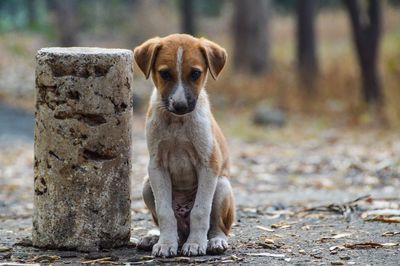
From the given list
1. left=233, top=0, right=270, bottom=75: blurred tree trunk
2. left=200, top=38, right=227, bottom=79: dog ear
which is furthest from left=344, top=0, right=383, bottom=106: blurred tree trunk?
left=200, top=38, right=227, bottom=79: dog ear

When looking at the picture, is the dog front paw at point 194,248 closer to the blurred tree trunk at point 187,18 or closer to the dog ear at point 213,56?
the dog ear at point 213,56

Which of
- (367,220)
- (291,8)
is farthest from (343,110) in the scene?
(291,8)

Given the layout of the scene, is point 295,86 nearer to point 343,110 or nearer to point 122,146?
point 343,110

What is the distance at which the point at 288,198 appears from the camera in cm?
1056

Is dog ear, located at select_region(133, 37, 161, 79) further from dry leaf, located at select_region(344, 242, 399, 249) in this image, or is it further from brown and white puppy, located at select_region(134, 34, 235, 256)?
dry leaf, located at select_region(344, 242, 399, 249)

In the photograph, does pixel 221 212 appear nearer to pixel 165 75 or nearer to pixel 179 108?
pixel 179 108

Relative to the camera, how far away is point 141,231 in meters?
8.04

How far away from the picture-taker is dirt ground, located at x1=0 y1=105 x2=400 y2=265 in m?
6.66

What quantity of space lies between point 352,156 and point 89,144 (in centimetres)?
805

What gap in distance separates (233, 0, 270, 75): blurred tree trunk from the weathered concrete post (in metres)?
19.1

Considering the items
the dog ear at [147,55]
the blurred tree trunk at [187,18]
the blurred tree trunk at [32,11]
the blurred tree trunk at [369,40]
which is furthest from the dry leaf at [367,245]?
the blurred tree trunk at [32,11]

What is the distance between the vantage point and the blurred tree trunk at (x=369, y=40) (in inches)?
723

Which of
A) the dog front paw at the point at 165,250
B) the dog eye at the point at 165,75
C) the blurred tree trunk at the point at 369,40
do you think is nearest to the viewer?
the dog eye at the point at 165,75

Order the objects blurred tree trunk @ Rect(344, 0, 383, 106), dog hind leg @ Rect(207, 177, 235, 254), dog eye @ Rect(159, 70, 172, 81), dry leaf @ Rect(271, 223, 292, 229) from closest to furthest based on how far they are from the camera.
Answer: dog eye @ Rect(159, 70, 172, 81), dog hind leg @ Rect(207, 177, 235, 254), dry leaf @ Rect(271, 223, 292, 229), blurred tree trunk @ Rect(344, 0, 383, 106)
